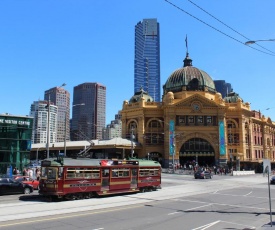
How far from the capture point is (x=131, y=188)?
29078mm

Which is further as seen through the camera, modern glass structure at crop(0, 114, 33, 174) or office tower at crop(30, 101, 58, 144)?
office tower at crop(30, 101, 58, 144)

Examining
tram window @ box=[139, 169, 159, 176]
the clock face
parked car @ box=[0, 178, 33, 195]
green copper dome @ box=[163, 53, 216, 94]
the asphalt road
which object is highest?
green copper dome @ box=[163, 53, 216, 94]

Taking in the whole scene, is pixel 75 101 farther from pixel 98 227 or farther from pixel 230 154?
pixel 98 227

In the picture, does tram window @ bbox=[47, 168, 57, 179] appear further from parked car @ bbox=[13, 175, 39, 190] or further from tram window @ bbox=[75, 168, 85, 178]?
parked car @ bbox=[13, 175, 39, 190]

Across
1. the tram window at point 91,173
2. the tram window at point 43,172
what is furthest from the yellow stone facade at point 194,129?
the tram window at point 43,172

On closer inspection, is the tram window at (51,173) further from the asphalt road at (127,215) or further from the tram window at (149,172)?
the tram window at (149,172)

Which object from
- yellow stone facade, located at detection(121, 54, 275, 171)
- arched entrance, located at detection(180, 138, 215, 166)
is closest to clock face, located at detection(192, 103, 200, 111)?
yellow stone facade, located at detection(121, 54, 275, 171)

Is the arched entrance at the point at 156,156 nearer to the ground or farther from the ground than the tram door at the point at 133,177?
farther from the ground

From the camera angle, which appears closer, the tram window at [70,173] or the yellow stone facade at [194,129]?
the tram window at [70,173]

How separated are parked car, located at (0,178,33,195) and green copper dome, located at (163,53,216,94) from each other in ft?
199

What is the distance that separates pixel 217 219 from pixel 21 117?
1216 inches

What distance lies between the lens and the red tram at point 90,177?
76.7 ft

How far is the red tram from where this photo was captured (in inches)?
920

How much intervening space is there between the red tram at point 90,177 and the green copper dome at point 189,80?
54568 millimetres
